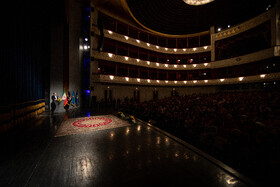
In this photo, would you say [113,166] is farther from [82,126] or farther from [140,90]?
[140,90]

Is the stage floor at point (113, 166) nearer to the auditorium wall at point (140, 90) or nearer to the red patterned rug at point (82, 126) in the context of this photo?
the red patterned rug at point (82, 126)

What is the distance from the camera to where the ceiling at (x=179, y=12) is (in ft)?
42.5

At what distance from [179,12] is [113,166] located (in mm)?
17621

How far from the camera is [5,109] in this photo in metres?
4.53

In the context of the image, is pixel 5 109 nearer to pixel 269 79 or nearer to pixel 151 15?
pixel 151 15

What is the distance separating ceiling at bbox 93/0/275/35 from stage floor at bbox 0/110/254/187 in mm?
14768

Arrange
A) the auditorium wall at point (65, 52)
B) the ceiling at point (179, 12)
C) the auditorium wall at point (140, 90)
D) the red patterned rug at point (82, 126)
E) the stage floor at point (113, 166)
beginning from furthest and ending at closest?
1. the auditorium wall at point (140, 90)
2. the ceiling at point (179, 12)
3. the auditorium wall at point (65, 52)
4. the red patterned rug at point (82, 126)
5. the stage floor at point (113, 166)

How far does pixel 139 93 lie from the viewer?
18.9 meters

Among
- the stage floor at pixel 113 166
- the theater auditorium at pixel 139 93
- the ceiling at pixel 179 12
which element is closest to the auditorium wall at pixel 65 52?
the theater auditorium at pixel 139 93

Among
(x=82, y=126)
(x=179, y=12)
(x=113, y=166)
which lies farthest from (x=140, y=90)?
(x=113, y=166)

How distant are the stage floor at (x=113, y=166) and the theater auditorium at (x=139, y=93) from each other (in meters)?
0.03

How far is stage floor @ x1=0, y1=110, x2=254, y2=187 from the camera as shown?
234cm

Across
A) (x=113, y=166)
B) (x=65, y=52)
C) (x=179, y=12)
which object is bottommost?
(x=113, y=166)

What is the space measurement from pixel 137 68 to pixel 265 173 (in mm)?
16834
